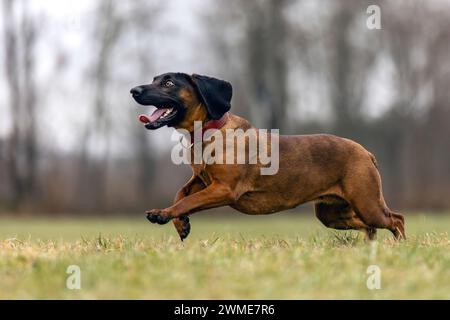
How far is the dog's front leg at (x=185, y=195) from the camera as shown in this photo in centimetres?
805

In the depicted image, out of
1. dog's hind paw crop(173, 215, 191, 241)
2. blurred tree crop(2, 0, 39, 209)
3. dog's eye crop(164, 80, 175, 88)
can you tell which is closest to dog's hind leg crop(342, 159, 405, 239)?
dog's hind paw crop(173, 215, 191, 241)

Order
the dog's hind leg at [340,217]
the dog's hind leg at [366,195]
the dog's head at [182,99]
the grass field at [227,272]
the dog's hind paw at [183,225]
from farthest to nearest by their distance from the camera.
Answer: the dog's hind leg at [340,217]
the dog's hind leg at [366,195]
the dog's hind paw at [183,225]
the dog's head at [182,99]
the grass field at [227,272]

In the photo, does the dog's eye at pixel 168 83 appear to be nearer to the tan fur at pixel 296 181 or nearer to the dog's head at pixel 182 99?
the dog's head at pixel 182 99

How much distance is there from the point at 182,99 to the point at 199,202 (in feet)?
3.64

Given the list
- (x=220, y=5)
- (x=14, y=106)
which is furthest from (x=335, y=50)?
(x=14, y=106)

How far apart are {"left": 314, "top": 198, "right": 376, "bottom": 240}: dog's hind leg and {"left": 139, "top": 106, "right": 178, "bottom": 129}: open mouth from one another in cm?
209

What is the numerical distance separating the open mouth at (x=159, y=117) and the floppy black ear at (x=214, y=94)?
34 cm

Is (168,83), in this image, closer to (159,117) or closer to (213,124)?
(159,117)

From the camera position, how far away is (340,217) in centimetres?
906

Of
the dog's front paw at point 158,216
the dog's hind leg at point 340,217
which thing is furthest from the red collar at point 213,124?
the dog's hind leg at point 340,217

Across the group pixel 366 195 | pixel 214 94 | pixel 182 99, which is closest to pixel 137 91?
pixel 182 99

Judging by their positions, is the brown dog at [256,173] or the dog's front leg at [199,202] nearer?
the dog's front leg at [199,202]

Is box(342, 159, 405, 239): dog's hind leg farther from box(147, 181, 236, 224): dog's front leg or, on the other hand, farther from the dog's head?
the dog's head

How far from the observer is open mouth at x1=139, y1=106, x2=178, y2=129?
7821 millimetres
